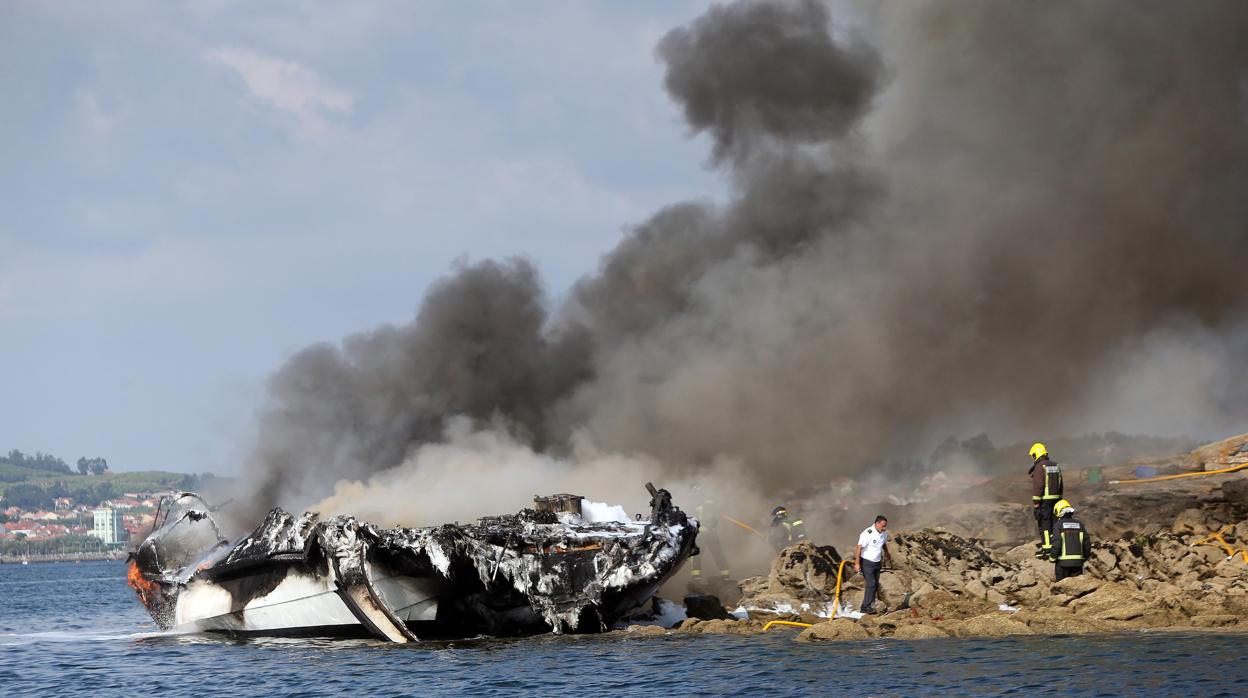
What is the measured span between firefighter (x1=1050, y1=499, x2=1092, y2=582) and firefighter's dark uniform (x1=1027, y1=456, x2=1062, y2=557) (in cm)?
42

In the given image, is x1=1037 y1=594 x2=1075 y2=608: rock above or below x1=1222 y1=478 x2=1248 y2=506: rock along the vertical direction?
below

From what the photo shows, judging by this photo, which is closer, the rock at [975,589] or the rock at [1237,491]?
the rock at [975,589]

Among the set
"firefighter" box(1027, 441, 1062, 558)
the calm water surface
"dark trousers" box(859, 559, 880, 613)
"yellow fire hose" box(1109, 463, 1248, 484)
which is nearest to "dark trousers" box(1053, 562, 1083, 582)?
"firefighter" box(1027, 441, 1062, 558)

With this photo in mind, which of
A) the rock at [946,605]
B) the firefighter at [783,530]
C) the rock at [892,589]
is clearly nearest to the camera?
the rock at [946,605]

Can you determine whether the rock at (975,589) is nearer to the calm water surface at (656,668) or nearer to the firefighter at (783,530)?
the calm water surface at (656,668)

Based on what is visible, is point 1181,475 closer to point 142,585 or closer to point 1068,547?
point 1068,547

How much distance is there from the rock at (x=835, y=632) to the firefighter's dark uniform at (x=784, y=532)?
856 cm

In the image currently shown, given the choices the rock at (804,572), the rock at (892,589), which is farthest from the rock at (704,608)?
the rock at (892,589)

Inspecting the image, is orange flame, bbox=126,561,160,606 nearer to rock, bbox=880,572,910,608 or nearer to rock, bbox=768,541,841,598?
rock, bbox=768,541,841,598

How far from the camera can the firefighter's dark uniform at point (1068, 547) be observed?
25.9m

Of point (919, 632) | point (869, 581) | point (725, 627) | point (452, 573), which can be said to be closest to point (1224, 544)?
point (869, 581)

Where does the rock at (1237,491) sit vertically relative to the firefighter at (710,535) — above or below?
above

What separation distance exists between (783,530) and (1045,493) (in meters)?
11.8

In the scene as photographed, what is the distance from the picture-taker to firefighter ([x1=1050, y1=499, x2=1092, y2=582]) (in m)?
25.9
